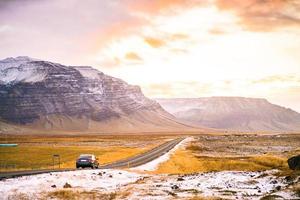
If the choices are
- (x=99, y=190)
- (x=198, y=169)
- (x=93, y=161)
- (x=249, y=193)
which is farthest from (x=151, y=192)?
(x=198, y=169)

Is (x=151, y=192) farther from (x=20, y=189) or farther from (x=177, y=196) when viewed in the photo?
(x=20, y=189)

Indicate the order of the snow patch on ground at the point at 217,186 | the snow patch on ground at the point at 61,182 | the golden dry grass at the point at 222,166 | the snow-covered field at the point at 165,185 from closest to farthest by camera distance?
1. the snow patch on ground at the point at 217,186
2. the snow-covered field at the point at 165,185
3. the snow patch on ground at the point at 61,182
4. the golden dry grass at the point at 222,166

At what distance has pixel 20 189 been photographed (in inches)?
1419

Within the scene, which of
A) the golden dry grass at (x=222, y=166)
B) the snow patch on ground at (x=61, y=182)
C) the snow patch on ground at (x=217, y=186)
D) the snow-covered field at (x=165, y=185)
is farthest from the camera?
the golden dry grass at (x=222, y=166)

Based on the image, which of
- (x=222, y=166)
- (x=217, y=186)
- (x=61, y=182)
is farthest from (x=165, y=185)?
(x=222, y=166)

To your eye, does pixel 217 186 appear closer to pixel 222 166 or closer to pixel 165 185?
pixel 165 185

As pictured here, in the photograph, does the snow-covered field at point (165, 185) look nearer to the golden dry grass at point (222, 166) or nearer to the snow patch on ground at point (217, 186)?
the snow patch on ground at point (217, 186)

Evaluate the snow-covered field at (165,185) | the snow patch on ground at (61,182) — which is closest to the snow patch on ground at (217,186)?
the snow-covered field at (165,185)

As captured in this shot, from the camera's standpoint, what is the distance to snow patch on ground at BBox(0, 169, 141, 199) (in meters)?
35.5

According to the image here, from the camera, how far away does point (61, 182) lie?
1588 inches

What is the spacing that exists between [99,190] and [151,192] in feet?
16.2

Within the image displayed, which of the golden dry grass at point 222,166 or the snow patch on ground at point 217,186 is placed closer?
the snow patch on ground at point 217,186

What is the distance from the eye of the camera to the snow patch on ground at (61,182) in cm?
3550

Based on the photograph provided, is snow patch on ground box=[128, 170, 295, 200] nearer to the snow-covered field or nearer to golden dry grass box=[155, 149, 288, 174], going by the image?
the snow-covered field
